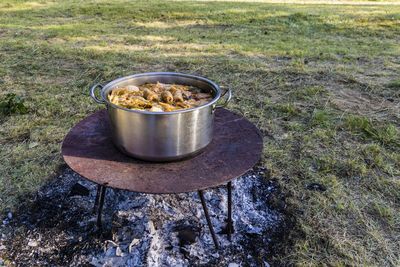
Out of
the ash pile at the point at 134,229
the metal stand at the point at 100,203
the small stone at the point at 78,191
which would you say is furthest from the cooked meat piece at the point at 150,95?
the small stone at the point at 78,191

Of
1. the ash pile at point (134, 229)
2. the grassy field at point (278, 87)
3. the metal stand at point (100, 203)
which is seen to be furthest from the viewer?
the grassy field at point (278, 87)

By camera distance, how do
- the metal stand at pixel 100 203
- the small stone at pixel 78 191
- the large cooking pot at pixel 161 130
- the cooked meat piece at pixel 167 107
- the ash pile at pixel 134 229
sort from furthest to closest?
the small stone at pixel 78 191 → the metal stand at pixel 100 203 → the ash pile at pixel 134 229 → the cooked meat piece at pixel 167 107 → the large cooking pot at pixel 161 130

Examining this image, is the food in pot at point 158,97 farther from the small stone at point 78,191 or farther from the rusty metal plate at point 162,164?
the small stone at point 78,191

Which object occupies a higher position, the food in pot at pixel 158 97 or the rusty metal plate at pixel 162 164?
the food in pot at pixel 158 97

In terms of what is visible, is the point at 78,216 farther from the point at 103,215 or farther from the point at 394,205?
the point at 394,205

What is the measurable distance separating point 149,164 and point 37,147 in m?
1.61

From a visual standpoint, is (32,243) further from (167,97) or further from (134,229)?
(167,97)

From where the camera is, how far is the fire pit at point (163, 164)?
149 cm

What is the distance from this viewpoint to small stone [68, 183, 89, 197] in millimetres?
2309

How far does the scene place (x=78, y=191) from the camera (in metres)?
2.32

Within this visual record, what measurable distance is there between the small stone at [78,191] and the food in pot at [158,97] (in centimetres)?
89

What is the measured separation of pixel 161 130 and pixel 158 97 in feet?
0.93

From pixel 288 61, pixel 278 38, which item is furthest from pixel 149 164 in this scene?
pixel 278 38

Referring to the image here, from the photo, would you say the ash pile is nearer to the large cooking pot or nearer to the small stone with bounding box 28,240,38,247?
the small stone with bounding box 28,240,38,247
